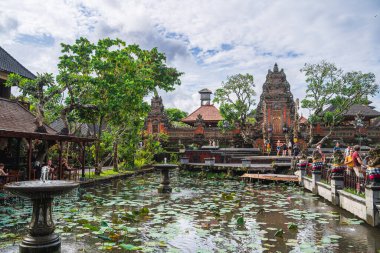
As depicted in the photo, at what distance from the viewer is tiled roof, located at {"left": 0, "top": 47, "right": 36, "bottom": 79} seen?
56.4 ft

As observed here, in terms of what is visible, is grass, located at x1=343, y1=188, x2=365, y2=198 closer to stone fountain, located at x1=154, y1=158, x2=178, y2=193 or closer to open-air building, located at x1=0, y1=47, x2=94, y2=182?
stone fountain, located at x1=154, y1=158, x2=178, y2=193

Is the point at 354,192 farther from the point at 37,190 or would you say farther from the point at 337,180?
the point at 37,190

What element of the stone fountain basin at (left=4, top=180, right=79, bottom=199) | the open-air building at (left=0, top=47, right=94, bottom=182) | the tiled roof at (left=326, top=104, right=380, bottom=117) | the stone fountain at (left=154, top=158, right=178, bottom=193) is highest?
the tiled roof at (left=326, top=104, right=380, bottom=117)

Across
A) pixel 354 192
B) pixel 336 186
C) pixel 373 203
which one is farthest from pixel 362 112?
pixel 373 203

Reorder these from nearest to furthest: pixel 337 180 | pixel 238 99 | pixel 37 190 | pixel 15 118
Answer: pixel 37 190 → pixel 337 180 → pixel 15 118 → pixel 238 99

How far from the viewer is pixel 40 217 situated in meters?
5.66

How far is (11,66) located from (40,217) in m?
Result: 15.0

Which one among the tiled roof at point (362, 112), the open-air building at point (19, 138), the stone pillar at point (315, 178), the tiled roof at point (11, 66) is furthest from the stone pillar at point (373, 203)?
the tiled roof at point (362, 112)

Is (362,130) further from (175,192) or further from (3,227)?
(3,227)

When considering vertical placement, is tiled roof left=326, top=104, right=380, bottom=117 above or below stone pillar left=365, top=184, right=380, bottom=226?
above

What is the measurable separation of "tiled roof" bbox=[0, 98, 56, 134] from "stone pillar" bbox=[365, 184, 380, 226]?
39.9 feet

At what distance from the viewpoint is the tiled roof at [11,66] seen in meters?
17.2

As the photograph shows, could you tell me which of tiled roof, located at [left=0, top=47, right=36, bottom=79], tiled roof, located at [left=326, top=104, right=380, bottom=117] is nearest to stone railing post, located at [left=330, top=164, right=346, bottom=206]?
tiled roof, located at [left=0, top=47, right=36, bottom=79]

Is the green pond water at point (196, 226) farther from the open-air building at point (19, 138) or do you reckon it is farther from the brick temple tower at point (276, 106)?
the brick temple tower at point (276, 106)
